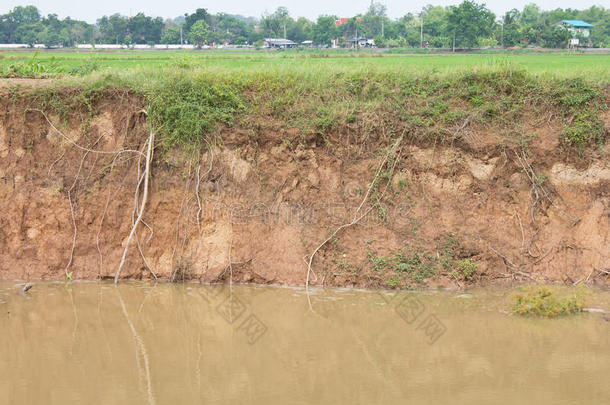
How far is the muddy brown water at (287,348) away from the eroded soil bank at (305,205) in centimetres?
39

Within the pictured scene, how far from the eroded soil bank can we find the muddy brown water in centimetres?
39

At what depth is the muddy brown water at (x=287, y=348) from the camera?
4742 mm

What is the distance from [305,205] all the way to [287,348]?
2383 millimetres

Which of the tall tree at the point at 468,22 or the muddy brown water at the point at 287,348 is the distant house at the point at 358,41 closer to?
the tall tree at the point at 468,22

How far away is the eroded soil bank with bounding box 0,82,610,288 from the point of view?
727 cm

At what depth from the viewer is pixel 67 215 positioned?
7.76m

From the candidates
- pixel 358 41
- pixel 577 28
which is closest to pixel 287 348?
pixel 577 28

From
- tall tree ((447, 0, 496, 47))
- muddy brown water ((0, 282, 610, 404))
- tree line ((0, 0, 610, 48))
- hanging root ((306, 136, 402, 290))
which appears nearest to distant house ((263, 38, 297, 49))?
tree line ((0, 0, 610, 48))

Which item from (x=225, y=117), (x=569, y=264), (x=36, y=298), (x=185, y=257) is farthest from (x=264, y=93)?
(x=569, y=264)

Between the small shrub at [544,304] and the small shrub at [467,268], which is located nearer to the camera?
the small shrub at [544,304]

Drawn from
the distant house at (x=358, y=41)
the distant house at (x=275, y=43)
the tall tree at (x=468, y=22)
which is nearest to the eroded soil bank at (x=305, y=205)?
the tall tree at (x=468, y=22)

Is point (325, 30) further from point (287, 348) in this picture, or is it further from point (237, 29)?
point (287, 348)

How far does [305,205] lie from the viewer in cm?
762

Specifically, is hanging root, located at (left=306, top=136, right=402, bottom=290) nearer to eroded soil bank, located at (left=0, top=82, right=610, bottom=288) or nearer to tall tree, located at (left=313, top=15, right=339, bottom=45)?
eroded soil bank, located at (left=0, top=82, right=610, bottom=288)
